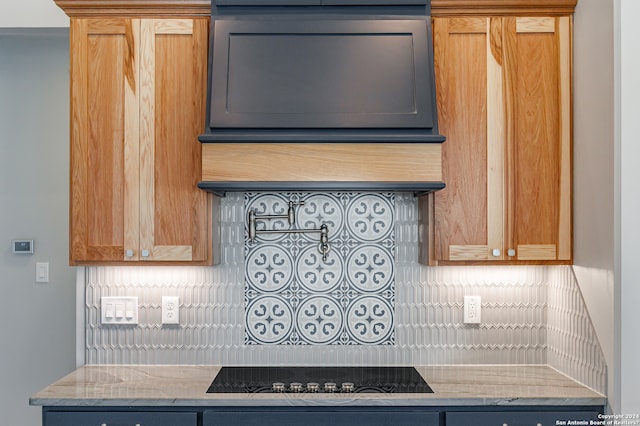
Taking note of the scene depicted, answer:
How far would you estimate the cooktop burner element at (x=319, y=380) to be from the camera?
2197 mm

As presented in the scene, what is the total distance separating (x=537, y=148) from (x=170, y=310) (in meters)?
1.74

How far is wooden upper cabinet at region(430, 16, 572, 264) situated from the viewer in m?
2.36

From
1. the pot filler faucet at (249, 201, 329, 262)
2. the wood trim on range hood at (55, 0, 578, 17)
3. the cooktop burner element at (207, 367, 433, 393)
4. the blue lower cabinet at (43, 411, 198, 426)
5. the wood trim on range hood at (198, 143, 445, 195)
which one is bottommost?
the blue lower cabinet at (43, 411, 198, 426)

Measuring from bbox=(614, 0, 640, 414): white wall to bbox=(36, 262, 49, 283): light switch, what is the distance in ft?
9.21

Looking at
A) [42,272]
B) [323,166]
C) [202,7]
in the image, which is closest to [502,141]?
[323,166]

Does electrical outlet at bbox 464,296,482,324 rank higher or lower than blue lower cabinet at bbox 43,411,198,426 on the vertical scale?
higher

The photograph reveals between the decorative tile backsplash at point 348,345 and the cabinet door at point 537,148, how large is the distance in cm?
32

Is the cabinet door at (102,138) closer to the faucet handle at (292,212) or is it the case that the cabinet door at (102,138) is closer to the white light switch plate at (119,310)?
the white light switch plate at (119,310)

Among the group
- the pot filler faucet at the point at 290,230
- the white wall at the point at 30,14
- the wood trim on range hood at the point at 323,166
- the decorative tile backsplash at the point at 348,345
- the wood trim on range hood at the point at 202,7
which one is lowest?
the decorative tile backsplash at the point at 348,345

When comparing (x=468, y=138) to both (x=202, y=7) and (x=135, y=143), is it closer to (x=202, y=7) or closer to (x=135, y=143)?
(x=202, y=7)

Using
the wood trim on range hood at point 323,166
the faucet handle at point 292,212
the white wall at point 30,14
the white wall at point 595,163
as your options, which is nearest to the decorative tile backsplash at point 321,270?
the faucet handle at point 292,212

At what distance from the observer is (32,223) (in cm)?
319

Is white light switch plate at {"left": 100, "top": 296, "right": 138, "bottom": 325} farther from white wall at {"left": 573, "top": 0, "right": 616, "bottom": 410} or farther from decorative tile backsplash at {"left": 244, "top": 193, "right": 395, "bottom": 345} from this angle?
white wall at {"left": 573, "top": 0, "right": 616, "bottom": 410}

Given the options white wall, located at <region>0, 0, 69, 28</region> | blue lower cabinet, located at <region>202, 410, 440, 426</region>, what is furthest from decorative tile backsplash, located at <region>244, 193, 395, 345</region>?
white wall, located at <region>0, 0, 69, 28</region>
